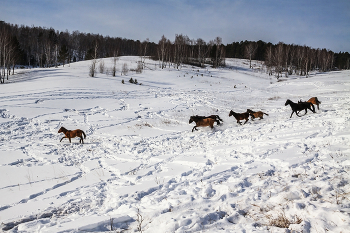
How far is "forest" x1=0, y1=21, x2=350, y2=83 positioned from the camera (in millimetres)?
48625

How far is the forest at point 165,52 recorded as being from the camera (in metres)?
48.6

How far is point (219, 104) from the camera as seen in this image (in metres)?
19.3

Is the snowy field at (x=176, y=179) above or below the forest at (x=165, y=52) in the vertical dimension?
below

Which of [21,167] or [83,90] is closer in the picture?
[21,167]

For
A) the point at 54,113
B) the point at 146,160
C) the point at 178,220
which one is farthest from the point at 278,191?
the point at 54,113

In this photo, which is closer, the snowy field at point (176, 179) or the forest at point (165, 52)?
the snowy field at point (176, 179)

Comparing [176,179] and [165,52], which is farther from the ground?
[165,52]

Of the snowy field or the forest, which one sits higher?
the forest

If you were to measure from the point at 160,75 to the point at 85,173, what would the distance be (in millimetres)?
33332

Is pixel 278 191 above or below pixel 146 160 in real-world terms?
above

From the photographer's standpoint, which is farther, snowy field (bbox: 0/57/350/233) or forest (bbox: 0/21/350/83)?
forest (bbox: 0/21/350/83)

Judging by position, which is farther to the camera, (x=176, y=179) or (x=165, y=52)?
(x=165, y=52)

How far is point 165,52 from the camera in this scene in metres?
55.9

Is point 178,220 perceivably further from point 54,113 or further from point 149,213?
point 54,113
